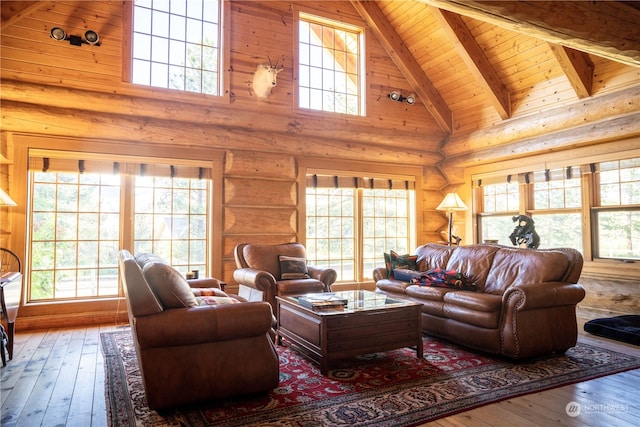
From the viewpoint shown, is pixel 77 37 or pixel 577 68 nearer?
pixel 77 37

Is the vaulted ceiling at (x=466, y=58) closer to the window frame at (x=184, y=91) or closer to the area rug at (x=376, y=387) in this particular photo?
the window frame at (x=184, y=91)

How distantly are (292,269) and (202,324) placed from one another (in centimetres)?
273

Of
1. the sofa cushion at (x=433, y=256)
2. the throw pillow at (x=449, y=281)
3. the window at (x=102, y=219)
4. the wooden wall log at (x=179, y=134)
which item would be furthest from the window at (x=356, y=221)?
the throw pillow at (x=449, y=281)

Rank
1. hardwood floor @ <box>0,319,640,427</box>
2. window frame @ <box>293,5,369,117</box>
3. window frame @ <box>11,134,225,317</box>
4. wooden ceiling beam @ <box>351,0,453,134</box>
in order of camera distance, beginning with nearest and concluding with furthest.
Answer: hardwood floor @ <box>0,319,640,427</box>, window frame @ <box>11,134,225,317</box>, window frame @ <box>293,5,369,117</box>, wooden ceiling beam @ <box>351,0,453,134</box>

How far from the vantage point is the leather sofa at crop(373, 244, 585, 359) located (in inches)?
133

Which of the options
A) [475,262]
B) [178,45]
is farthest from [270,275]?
[178,45]

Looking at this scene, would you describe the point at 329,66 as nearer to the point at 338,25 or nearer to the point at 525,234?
the point at 338,25

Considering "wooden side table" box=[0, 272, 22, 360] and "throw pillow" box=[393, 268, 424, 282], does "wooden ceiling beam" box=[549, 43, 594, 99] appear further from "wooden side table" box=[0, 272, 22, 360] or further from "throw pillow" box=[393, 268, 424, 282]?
"wooden side table" box=[0, 272, 22, 360]

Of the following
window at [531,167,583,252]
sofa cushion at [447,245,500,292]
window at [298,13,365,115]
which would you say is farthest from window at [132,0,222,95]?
window at [531,167,583,252]

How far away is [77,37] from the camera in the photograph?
4.93m

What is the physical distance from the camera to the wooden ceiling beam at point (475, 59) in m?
A: 5.85

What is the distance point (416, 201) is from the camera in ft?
24.1

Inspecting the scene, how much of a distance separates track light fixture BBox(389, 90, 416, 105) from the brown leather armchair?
3.13 meters

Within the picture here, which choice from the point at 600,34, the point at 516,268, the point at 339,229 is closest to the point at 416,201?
the point at 339,229
